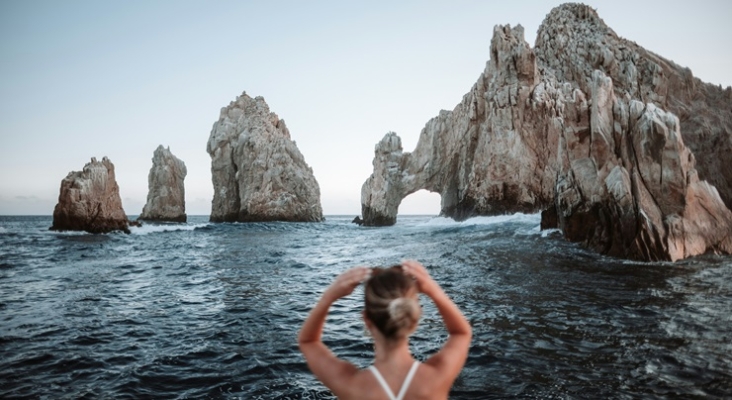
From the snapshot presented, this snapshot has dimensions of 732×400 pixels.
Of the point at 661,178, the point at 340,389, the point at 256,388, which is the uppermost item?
the point at 661,178

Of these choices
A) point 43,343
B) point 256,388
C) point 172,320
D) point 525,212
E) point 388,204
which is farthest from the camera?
point 388,204

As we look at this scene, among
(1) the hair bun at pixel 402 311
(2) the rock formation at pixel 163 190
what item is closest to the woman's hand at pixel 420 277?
(1) the hair bun at pixel 402 311

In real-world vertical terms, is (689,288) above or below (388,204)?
below

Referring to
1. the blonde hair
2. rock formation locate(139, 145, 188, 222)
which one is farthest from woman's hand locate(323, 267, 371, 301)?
rock formation locate(139, 145, 188, 222)

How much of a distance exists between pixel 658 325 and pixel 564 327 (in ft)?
5.85

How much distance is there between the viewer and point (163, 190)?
76312 millimetres

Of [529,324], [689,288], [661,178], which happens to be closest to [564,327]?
[529,324]

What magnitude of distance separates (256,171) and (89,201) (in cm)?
3405

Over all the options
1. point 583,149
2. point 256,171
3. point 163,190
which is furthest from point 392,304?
point 163,190

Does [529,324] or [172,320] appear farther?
[172,320]

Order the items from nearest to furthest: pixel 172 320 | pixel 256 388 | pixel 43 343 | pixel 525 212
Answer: pixel 256 388 → pixel 43 343 → pixel 172 320 → pixel 525 212

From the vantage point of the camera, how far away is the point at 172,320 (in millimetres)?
9086

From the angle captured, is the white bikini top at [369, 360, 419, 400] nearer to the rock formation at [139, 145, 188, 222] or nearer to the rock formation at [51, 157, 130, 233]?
the rock formation at [51, 157, 130, 233]

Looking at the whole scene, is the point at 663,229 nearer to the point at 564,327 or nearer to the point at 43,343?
the point at 564,327
